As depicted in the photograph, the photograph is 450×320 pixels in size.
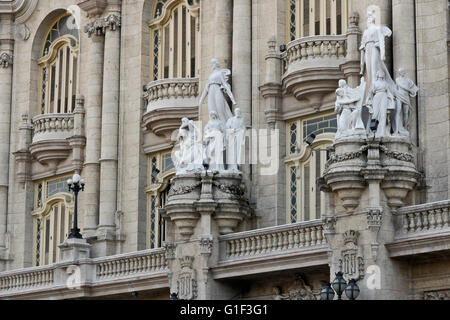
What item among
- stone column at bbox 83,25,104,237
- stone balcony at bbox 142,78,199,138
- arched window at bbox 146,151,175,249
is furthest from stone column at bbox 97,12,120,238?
stone balcony at bbox 142,78,199,138

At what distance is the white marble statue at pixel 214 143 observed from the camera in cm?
3712

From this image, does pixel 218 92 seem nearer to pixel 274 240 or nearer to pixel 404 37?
pixel 274 240

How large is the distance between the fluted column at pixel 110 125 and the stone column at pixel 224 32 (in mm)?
5435

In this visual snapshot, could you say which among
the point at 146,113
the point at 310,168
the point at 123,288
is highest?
the point at 146,113

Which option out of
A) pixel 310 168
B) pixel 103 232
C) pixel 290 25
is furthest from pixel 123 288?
pixel 290 25

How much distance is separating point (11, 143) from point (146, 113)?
27.7 feet

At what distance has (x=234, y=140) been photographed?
37594mm

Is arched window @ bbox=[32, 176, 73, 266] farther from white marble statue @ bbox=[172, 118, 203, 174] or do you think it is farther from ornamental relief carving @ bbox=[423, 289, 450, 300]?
ornamental relief carving @ bbox=[423, 289, 450, 300]

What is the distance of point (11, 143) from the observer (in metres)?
48.9

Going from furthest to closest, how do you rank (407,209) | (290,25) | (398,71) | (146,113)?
(146,113), (290,25), (398,71), (407,209)

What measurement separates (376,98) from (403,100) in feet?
2.35

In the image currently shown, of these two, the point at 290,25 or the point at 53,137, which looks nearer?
the point at 290,25

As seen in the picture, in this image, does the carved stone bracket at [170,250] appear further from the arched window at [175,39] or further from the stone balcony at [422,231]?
the stone balcony at [422,231]

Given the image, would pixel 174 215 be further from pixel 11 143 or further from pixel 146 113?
pixel 11 143
